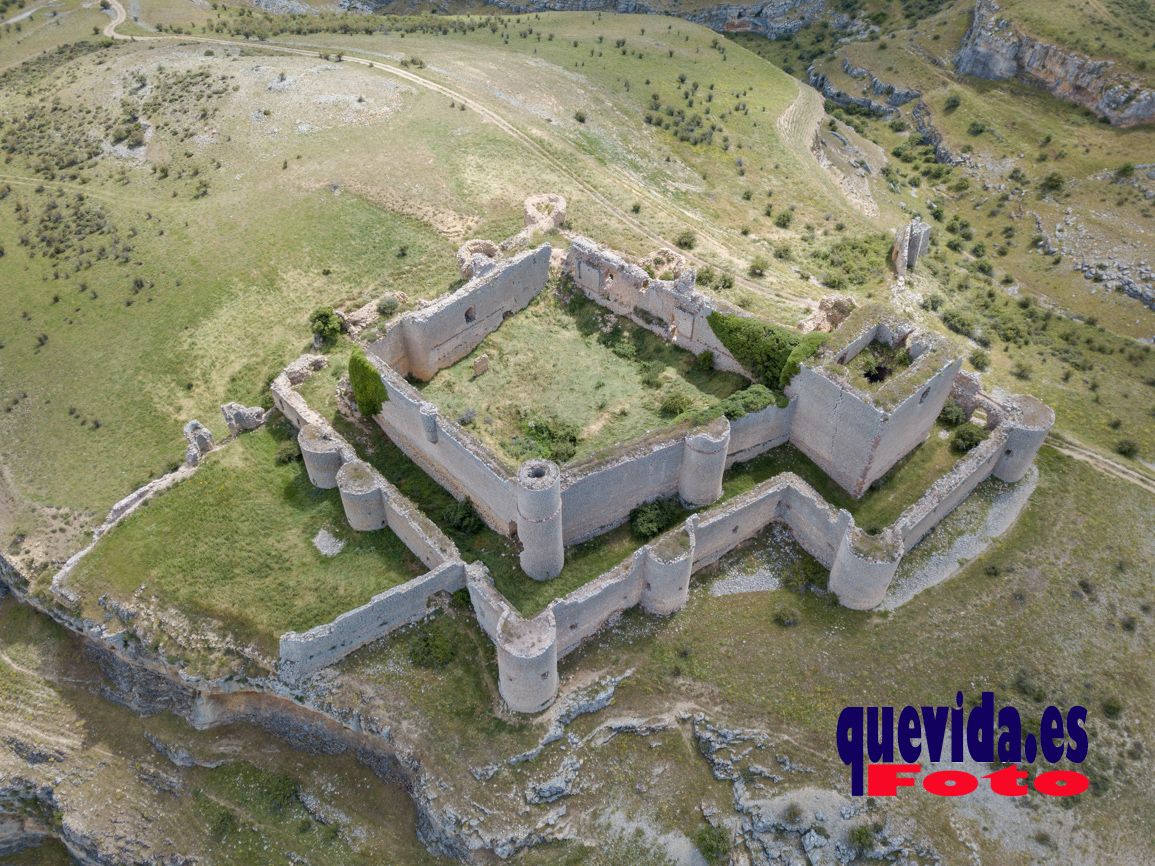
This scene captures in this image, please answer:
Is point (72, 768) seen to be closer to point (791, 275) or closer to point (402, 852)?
point (402, 852)

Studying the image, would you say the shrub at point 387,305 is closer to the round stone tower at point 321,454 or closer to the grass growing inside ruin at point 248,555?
the round stone tower at point 321,454

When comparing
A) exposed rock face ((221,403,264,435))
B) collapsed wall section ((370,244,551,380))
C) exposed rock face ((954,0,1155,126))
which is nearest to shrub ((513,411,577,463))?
collapsed wall section ((370,244,551,380))

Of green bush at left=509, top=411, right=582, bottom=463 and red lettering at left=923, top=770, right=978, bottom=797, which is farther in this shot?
green bush at left=509, top=411, right=582, bottom=463

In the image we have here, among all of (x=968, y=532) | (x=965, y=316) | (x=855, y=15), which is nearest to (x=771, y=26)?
(x=855, y=15)

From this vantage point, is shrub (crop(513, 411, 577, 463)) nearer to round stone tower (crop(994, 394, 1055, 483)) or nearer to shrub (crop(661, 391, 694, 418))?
shrub (crop(661, 391, 694, 418))

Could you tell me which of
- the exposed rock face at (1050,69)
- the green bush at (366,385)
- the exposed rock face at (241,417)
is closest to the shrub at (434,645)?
the green bush at (366,385)

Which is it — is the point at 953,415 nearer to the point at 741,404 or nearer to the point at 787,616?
the point at 741,404
